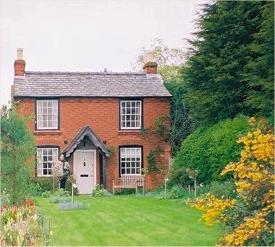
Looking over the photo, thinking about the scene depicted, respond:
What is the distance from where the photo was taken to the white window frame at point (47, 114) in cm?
3057

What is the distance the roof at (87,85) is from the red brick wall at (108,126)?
37cm

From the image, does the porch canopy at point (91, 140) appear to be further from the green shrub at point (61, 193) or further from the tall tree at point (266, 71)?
the tall tree at point (266, 71)

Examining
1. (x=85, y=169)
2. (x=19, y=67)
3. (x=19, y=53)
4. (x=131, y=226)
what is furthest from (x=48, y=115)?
(x=131, y=226)

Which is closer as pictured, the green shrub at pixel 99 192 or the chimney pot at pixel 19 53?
the green shrub at pixel 99 192

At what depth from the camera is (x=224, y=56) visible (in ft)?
73.8

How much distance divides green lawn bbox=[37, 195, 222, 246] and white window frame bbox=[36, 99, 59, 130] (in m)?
9.23

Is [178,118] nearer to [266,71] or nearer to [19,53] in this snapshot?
[19,53]

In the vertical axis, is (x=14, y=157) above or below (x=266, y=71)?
below

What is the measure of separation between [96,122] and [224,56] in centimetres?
1047

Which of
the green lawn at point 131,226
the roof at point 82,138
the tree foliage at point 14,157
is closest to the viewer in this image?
the green lawn at point 131,226

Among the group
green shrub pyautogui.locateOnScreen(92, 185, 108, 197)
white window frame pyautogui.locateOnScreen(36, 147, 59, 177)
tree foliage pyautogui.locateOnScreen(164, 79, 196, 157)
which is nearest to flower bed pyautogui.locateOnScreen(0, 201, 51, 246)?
green shrub pyautogui.locateOnScreen(92, 185, 108, 197)

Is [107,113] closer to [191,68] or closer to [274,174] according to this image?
[191,68]

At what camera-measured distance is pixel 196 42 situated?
78.7ft

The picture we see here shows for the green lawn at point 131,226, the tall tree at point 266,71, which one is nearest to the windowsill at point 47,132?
the green lawn at point 131,226
